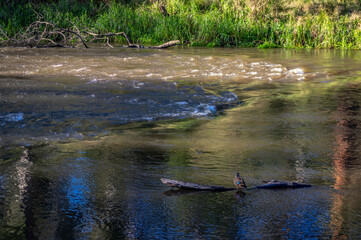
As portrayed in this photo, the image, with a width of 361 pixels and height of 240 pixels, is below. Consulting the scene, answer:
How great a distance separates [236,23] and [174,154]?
16731 mm

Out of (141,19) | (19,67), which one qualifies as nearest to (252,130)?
(19,67)

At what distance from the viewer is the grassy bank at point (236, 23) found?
1967cm

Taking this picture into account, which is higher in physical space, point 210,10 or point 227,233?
point 210,10

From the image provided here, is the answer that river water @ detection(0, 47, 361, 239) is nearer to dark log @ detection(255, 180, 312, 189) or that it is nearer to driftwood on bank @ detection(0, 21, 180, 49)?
dark log @ detection(255, 180, 312, 189)

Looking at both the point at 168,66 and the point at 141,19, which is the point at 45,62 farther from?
the point at 141,19

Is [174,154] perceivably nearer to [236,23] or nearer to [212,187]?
[212,187]

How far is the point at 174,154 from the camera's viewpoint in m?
5.16

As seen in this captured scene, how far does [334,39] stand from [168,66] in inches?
362

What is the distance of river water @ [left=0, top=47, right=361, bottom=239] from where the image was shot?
11.3ft

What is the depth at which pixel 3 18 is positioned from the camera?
22.4 metres

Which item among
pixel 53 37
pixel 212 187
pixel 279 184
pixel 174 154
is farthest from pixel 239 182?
pixel 53 37

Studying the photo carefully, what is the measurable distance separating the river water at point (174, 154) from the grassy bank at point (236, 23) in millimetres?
8769

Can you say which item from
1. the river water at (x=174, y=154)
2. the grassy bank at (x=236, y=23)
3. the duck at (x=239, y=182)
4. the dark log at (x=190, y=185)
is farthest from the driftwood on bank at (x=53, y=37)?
the duck at (x=239, y=182)

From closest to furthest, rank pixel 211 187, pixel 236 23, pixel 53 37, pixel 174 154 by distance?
pixel 211 187 → pixel 174 154 → pixel 53 37 → pixel 236 23
